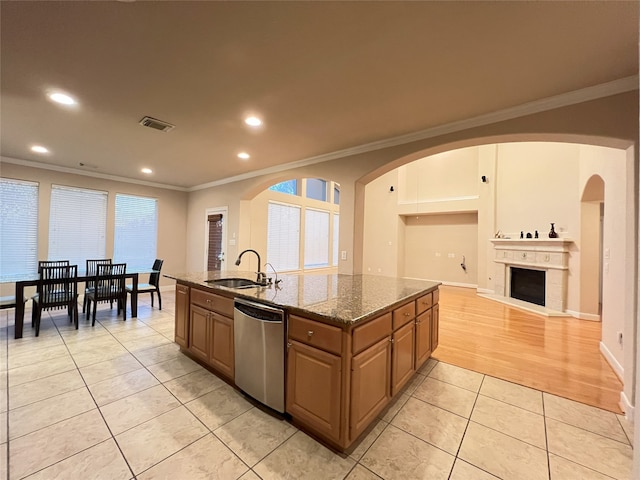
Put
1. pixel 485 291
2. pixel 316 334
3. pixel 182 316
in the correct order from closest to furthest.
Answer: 1. pixel 316 334
2. pixel 182 316
3. pixel 485 291

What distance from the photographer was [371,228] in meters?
9.05

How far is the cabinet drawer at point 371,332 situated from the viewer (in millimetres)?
1641

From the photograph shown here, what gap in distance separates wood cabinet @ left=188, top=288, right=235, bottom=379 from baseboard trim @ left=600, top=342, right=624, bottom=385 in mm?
3626

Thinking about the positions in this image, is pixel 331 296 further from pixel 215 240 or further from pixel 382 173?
pixel 215 240

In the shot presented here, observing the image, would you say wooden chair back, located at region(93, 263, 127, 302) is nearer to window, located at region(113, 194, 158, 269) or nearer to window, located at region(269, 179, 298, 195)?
window, located at region(113, 194, 158, 269)

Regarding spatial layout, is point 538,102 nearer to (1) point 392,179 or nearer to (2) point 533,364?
(2) point 533,364

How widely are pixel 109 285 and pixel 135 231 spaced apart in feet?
7.45

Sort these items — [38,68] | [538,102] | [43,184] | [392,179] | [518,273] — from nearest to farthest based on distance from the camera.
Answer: [38,68] → [538,102] → [43,184] → [518,273] → [392,179]

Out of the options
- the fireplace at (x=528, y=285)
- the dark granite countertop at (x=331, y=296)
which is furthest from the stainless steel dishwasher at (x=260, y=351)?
the fireplace at (x=528, y=285)

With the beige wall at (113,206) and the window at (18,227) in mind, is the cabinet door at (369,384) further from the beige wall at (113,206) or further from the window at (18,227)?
the beige wall at (113,206)

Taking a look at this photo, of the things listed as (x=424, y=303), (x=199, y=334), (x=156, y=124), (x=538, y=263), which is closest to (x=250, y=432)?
(x=199, y=334)

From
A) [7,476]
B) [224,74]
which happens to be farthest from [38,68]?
[7,476]

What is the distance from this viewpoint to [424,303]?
8.63 feet

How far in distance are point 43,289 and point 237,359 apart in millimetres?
3362
